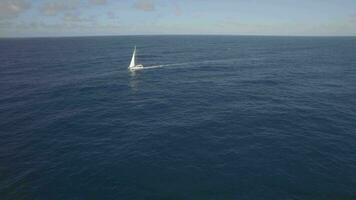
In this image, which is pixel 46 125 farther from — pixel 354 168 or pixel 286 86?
pixel 286 86

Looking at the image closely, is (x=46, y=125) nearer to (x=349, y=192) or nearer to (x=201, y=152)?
(x=201, y=152)

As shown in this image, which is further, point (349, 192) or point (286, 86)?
point (286, 86)

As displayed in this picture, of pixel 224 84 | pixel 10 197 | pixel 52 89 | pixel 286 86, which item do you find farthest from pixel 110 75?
pixel 10 197

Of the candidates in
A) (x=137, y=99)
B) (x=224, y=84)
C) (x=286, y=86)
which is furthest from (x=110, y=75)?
(x=286, y=86)

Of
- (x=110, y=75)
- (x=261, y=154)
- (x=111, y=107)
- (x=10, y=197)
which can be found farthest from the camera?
(x=110, y=75)

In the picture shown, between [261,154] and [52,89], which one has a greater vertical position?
[52,89]

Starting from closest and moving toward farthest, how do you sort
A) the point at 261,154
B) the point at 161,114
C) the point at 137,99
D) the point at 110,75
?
the point at 261,154 < the point at 161,114 < the point at 137,99 < the point at 110,75
